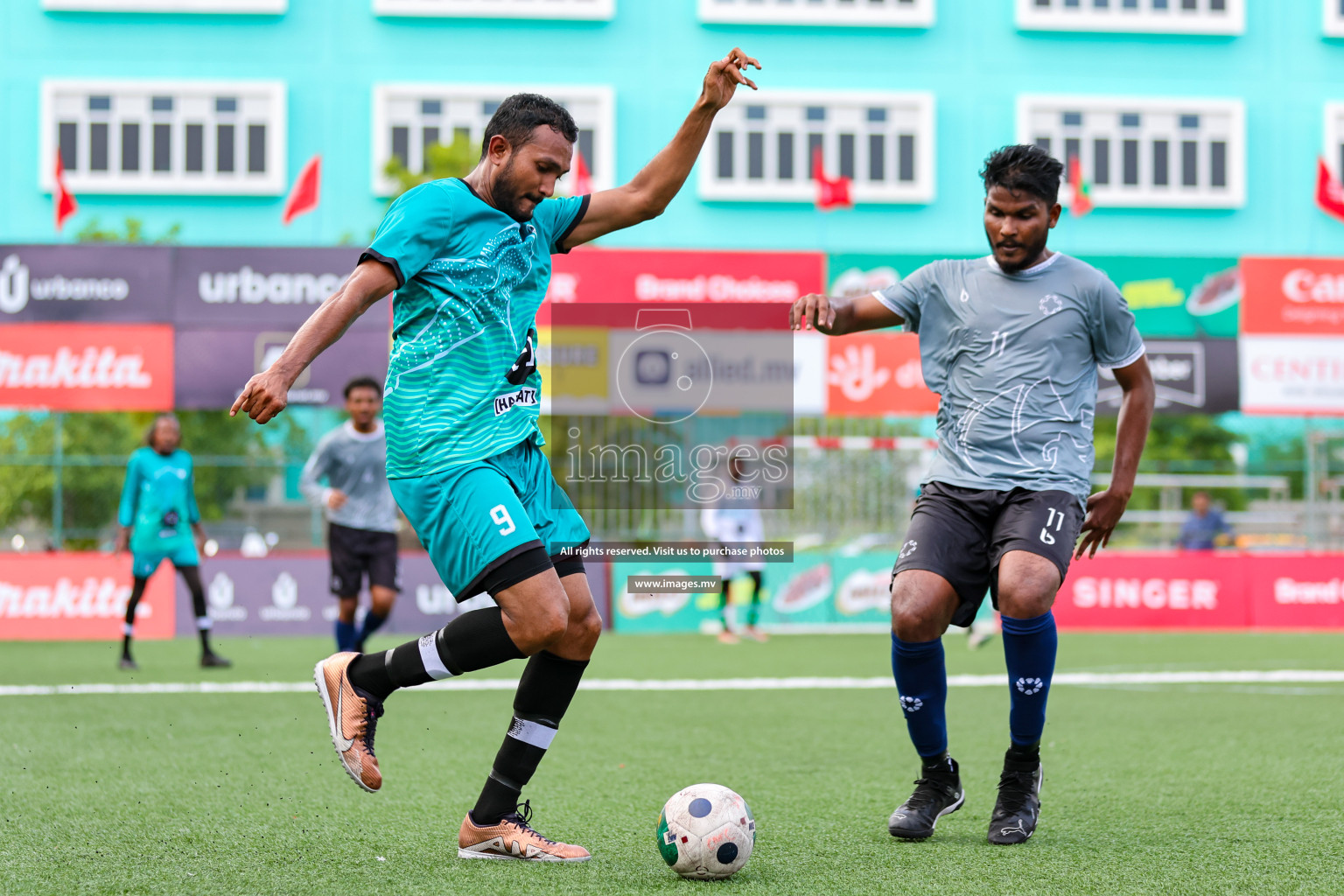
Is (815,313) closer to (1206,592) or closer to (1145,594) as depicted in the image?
(1145,594)

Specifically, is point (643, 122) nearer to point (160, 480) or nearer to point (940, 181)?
point (940, 181)

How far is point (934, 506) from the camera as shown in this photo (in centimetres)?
500

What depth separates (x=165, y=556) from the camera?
12344 millimetres

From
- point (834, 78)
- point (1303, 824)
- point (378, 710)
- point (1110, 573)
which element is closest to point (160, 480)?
point (378, 710)

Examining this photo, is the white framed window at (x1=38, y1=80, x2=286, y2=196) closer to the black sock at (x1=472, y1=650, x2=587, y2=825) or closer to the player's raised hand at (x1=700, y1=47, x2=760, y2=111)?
the player's raised hand at (x1=700, y1=47, x2=760, y2=111)

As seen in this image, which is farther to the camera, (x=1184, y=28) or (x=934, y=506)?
(x=1184, y=28)

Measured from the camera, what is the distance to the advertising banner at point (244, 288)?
54.0ft

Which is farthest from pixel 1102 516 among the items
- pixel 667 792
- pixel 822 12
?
pixel 822 12

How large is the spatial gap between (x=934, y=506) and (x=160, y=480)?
8.91 metres

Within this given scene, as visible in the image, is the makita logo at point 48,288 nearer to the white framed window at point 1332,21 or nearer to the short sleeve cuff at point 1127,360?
the short sleeve cuff at point 1127,360

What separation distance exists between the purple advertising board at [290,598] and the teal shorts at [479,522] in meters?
12.6

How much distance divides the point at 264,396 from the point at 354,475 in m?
6.85

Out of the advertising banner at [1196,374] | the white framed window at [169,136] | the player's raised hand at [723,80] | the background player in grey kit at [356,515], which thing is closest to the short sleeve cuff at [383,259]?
the player's raised hand at [723,80]

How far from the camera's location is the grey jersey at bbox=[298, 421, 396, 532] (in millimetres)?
10406
